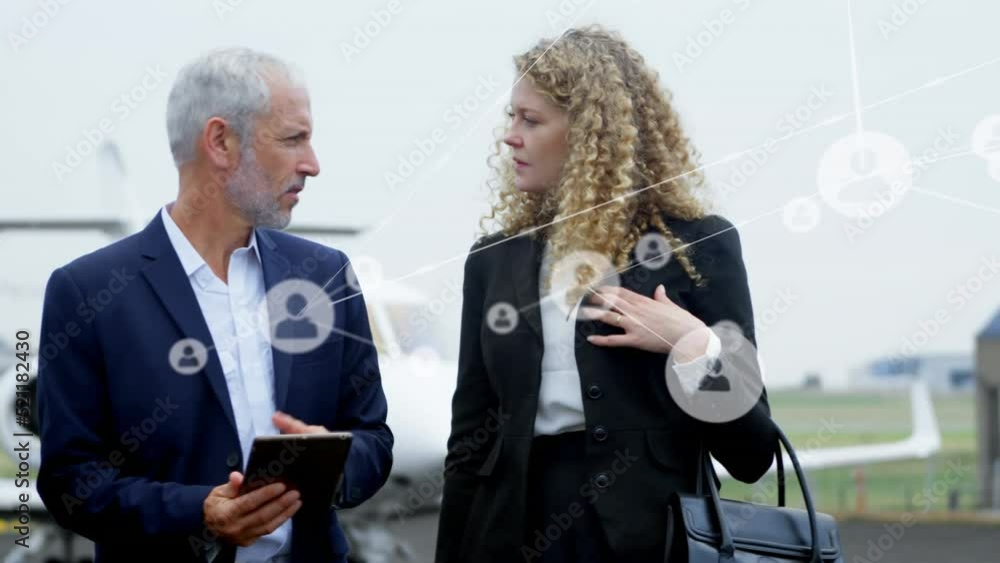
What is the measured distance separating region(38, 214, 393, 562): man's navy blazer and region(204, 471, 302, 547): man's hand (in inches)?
2.8

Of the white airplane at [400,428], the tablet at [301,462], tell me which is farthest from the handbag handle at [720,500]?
the white airplane at [400,428]

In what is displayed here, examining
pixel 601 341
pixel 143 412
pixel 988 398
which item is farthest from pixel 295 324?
pixel 988 398

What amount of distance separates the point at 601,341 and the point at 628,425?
17 centimetres

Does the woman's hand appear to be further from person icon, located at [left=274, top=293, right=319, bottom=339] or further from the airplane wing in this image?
the airplane wing

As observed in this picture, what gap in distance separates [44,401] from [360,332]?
56 cm

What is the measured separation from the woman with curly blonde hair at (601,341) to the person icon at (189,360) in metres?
0.55

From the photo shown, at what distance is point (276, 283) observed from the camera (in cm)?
251

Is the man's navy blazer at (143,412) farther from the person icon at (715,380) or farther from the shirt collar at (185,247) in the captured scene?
the person icon at (715,380)

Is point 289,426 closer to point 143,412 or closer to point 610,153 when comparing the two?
point 143,412

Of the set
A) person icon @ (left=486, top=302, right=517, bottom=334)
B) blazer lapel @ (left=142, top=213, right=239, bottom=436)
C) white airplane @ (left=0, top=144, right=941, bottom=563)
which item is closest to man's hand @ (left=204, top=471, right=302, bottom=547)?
blazer lapel @ (left=142, top=213, right=239, bottom=436)

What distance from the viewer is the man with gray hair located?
7.71 feet

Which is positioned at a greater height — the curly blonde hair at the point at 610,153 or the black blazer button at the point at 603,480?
the curly blonde hair at the point at 610,153

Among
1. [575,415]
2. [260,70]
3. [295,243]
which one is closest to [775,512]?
[575,415]

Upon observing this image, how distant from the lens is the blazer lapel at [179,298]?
94.3 inches
